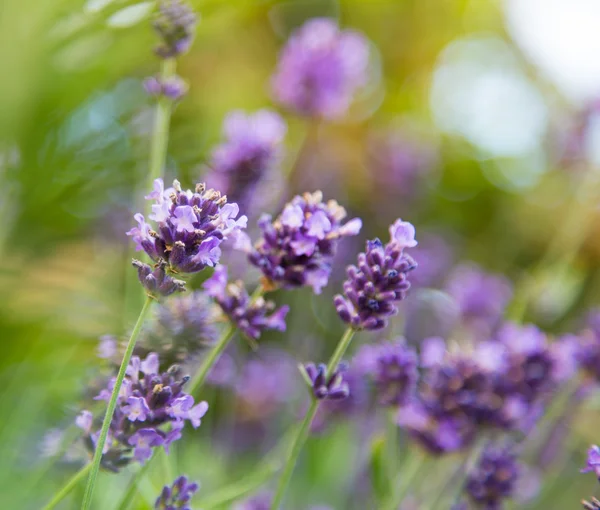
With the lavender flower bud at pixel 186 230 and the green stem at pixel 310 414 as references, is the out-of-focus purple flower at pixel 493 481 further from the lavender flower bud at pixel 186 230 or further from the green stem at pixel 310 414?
the lavender flower bud at pixel 186 230

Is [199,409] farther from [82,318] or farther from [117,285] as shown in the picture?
[117,285]

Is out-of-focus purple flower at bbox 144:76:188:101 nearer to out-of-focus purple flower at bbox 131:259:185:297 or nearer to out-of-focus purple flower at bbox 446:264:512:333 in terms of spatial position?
out-of-focus purple flower at bbox 131:259:185:297

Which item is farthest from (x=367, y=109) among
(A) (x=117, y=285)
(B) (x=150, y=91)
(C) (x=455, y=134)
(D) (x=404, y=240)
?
(D) (x=404, y=240)

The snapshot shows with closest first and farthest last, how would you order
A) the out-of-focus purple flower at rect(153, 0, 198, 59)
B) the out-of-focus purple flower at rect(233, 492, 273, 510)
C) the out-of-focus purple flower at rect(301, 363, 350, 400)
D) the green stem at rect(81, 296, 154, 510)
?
the green stem at rect(81, 296, 154, 510), the out-of-focus purple flower at rect(301, 363, 350, 400), the out-of-focus purple flower at rect(153, 0, 198, 59), the out-of-focus purple flower at rect(233, 492, 273, 510)

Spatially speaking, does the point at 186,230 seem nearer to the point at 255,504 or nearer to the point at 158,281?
the point at 158,281

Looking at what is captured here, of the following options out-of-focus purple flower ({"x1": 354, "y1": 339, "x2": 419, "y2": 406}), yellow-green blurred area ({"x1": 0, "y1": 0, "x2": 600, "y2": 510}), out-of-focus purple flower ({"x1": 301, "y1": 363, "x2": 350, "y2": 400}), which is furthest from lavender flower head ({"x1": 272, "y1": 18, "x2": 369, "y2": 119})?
out-of-focus purple flower ({"x1": 301, "y1": 363, "x2": 350, "y2": 400})

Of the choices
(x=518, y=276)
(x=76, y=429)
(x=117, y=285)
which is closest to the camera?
(x=76, y=429)

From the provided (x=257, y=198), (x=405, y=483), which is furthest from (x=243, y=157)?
(x=405, y=483)
